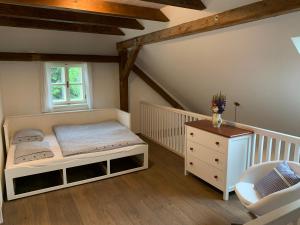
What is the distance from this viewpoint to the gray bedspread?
3.29 m

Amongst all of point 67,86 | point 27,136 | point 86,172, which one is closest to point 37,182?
point 86,172

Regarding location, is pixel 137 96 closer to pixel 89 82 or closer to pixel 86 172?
pixel 89 82

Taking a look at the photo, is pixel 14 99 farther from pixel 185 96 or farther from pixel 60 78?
pixel 185 96

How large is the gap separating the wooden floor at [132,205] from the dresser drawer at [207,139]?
0.61 metres

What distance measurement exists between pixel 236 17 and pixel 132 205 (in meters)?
2.29

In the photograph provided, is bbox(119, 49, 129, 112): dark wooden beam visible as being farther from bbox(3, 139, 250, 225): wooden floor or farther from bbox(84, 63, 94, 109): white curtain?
bbox(3, 139, 250, 225): wooden floor

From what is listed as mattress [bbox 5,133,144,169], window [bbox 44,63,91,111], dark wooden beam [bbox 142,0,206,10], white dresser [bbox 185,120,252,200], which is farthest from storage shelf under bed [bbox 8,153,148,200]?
dark wooden beam [bbox 142,0,206,10]

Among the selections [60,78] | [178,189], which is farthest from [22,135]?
[178,189]

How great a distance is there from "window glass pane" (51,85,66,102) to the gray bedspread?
0.69 m

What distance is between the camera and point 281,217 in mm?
951

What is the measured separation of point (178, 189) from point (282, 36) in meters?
2.13

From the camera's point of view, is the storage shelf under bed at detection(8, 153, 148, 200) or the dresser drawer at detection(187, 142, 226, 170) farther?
the storage shelf under bed at detection(8, 153, 148, 200)

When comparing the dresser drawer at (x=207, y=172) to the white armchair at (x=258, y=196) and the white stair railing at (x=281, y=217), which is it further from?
the white stair railing at (x=281, y=217)

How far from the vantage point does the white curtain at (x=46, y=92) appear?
14.4 feet
